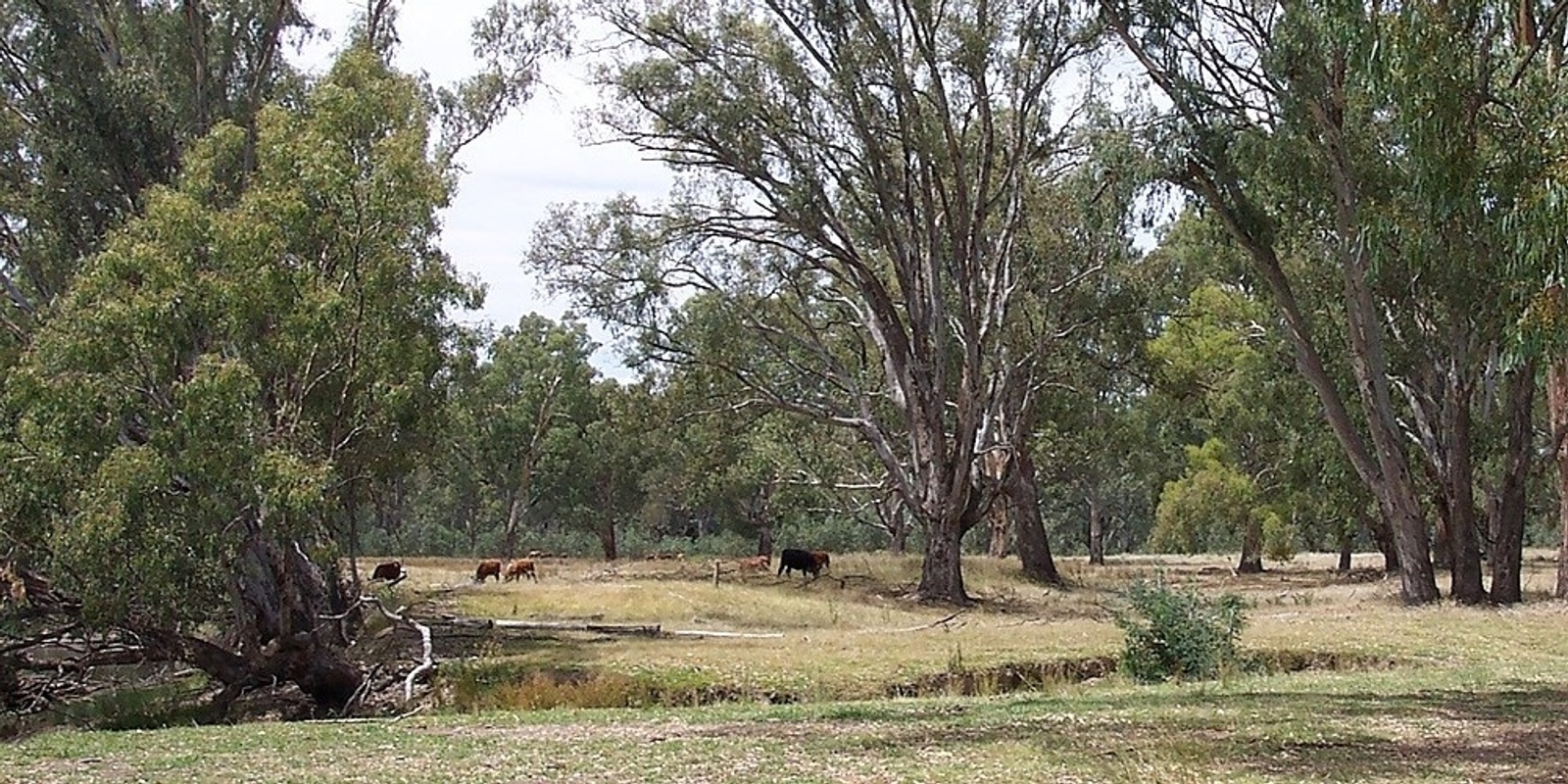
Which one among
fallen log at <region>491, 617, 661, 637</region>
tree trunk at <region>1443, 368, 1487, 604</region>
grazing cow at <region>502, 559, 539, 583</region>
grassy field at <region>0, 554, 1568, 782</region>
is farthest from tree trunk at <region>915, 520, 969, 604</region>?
tree trunk at <region>1443, 368, 1487, 604</region>

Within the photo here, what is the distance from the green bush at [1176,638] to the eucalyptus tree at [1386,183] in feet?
14.7

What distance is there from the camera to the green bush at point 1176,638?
17.6 metres

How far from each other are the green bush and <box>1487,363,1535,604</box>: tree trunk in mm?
11981

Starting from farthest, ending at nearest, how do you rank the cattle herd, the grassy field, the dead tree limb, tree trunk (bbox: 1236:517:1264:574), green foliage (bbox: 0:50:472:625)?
tree trunk (bbox: 1236:517:1264:574)
the cattle herd
the dead tree limb
green foliage (bbox: 0:50:472:625)
the grassy field

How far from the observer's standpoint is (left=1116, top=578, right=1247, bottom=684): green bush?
1759cm

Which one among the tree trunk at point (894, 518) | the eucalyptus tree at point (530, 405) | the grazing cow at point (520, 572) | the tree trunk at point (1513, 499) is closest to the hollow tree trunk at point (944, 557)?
the grazing cow at point (520, 572)

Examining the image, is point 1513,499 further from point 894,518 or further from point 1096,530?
point 1096,530

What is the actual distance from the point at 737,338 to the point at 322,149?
56.3ft

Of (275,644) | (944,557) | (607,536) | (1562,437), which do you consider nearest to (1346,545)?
(944,557)

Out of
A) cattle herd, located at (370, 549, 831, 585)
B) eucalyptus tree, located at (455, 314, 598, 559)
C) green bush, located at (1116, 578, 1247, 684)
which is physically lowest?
green bush, located at (1116, 578, 1247, 684)

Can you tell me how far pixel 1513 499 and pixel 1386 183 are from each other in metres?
8.53

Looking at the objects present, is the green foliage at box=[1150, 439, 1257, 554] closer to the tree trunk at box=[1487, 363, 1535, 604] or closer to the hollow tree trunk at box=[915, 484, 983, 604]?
the hollow tree trunk at box=[915, 484, 983, 604]

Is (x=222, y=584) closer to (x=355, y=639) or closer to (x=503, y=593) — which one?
(x=355, y=639)

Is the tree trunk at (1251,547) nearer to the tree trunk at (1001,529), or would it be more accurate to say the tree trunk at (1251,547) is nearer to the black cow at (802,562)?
the tree trunk at (1001,529)
